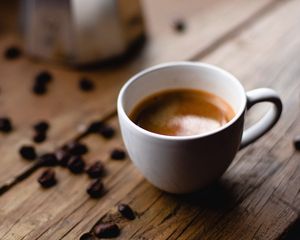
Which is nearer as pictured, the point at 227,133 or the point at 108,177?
the point at 227,133

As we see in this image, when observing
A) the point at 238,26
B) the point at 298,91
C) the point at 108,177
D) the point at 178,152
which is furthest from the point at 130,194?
the point at 238,26

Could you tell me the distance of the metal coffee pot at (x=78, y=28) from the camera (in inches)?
43.4

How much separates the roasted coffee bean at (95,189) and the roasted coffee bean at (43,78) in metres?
0.37

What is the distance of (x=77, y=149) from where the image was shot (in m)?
0.92

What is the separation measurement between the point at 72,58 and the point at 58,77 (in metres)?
0.06

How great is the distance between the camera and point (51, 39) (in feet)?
3.78

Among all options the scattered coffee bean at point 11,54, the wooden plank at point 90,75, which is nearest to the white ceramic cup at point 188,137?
the wooden plank at point 90,75

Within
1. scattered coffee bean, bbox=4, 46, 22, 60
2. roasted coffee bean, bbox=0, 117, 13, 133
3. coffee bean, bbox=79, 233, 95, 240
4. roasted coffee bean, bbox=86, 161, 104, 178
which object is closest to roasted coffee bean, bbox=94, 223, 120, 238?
coffee bean, bbox=79, 233, 95, 240

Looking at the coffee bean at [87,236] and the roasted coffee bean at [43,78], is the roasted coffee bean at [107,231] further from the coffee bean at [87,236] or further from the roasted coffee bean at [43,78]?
the roasted coffee bean at [43,78]

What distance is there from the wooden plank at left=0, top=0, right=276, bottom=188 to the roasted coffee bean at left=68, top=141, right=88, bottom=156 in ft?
0.15

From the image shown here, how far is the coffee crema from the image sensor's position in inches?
31.2

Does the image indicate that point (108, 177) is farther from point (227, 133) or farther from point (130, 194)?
point (227, 133)

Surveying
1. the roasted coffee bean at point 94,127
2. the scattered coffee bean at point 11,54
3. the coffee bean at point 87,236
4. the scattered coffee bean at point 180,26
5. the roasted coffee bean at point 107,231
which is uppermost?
the scattered coffee bean at point 11,54

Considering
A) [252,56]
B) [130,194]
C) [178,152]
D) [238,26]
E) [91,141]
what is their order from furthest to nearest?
[238,26] → [252,56] → [91,141] → [130,194] → [178,152]
